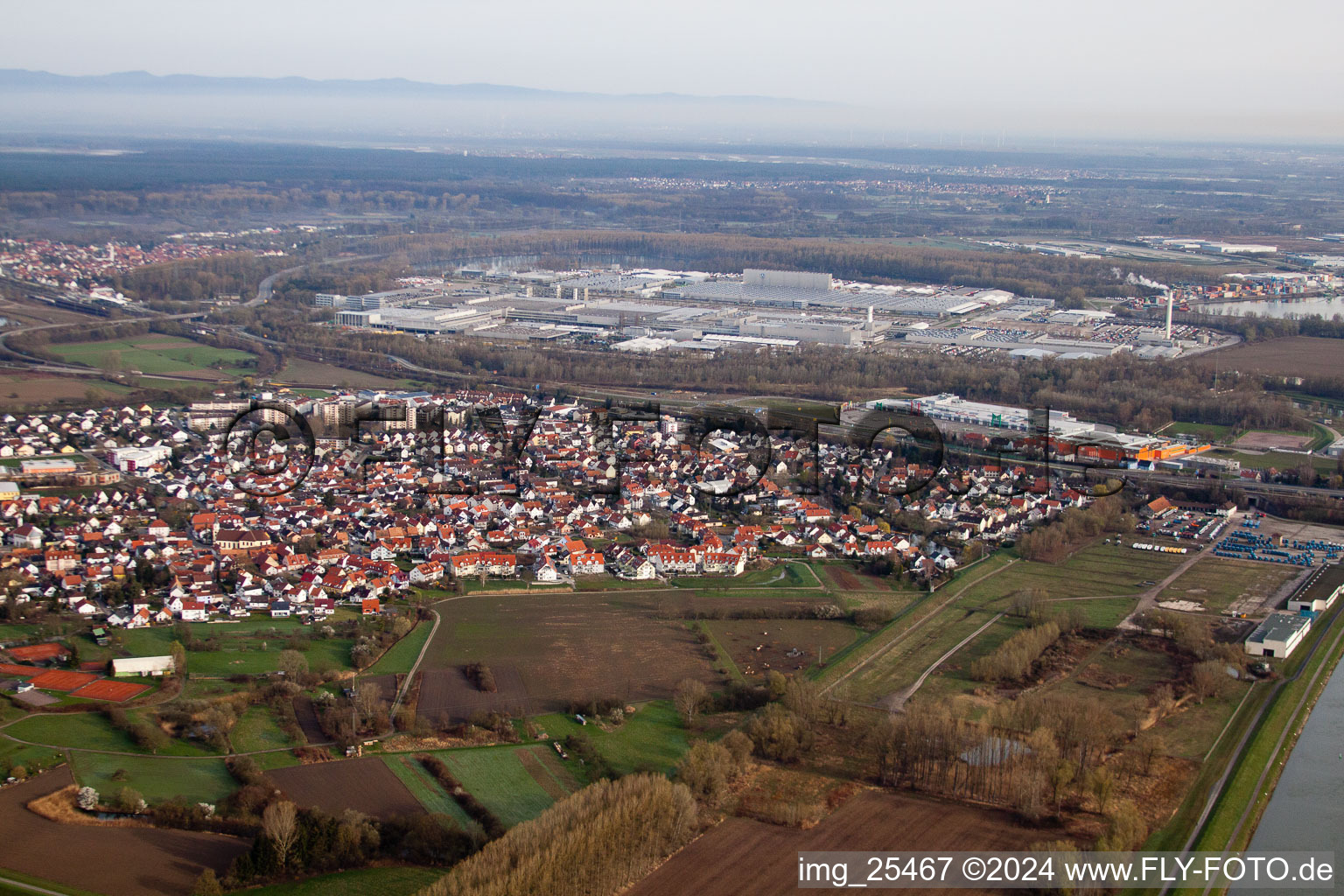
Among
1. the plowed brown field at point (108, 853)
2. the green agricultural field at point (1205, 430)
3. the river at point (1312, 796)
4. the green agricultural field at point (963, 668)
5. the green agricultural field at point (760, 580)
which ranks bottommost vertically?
the river at point (1312, 796)

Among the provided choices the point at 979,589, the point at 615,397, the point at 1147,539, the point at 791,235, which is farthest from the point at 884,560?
the point at 791,235

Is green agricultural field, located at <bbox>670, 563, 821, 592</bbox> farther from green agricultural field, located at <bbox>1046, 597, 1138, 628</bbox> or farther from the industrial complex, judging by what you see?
the industrial complex

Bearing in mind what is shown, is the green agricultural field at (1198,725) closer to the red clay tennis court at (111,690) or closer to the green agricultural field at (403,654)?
the green agricultural field at (403,654)

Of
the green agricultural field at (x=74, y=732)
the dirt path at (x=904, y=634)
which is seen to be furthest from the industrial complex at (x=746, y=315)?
the green agricultural field at (x=74, y=732)

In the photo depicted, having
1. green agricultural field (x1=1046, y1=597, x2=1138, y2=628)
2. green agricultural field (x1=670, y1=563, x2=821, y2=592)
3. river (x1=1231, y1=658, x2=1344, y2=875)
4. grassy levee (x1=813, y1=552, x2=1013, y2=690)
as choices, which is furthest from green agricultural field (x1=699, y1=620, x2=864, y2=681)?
river (x1=1231, y1=658, x2=1344, y2=875)

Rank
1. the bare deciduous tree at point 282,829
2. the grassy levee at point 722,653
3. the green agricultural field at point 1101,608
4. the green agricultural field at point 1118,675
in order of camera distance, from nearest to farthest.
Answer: the bare deciduous tree at point 282,829, the green agricultural field at point 1118,675, the grassy levee at point 722,653, the green agricultural field at point 1101,608
